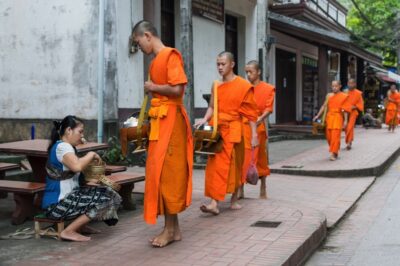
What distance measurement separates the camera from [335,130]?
12.8 metres

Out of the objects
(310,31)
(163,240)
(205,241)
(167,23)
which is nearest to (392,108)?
(310,31)

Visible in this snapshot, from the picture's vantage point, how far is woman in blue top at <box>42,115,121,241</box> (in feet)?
18.4

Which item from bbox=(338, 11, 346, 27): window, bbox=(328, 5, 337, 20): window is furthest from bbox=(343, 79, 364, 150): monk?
bbox=(338, 11, 346, 27): window

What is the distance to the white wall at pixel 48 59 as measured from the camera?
34.5 feet

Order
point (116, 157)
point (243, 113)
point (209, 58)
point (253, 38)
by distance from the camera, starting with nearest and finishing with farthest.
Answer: point (243, 113) → point (116, 157) → point (209, 58) → point (253, 38)

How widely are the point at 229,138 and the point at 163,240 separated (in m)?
1.77

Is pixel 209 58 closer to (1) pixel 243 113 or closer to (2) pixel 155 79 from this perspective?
(1) pixel 243 113

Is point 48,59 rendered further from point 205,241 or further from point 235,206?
point 205,241

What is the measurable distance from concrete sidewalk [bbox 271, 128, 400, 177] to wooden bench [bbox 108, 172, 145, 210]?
4.94 meters

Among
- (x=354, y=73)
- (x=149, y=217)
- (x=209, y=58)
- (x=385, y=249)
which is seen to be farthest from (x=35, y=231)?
(x=354, y=73)

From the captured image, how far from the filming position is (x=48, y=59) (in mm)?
10812

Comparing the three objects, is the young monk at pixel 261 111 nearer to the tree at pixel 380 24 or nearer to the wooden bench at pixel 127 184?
the wooden bench at pixel 127 184

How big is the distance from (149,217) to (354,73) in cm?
2556

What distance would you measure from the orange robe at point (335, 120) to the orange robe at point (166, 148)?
8065mm
